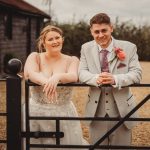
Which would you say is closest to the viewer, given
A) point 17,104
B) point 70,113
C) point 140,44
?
point 17,104

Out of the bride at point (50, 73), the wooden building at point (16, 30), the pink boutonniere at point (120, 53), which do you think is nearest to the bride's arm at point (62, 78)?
the bride at point (50, 73)

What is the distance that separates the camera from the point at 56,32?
14.8 feet

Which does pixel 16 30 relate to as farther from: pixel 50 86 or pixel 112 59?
pixel 50 86

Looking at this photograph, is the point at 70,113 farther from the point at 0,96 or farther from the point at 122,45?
the point at 0,96

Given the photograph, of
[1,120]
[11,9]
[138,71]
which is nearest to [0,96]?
[1,120]

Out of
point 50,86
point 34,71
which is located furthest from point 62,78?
point 34,71

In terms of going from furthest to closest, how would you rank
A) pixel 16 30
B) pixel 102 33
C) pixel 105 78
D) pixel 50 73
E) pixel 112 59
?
pixel 16 30 < pixel 50 73 < pixel 112 59 < pixel 102 33 < pixel 105 78

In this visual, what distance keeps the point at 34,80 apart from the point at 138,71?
1.07 m

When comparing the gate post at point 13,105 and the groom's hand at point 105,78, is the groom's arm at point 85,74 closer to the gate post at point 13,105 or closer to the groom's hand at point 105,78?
the groom's hand at point 105,78

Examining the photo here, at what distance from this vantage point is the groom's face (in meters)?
4.28

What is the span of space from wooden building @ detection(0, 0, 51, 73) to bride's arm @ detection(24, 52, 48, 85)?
44.3 ft

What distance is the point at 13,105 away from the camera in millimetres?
4094

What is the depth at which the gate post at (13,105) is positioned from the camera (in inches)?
158

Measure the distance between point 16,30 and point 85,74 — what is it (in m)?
18.0
